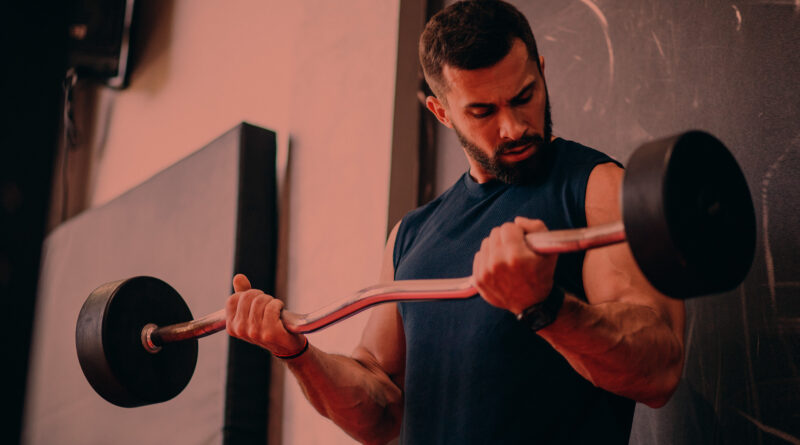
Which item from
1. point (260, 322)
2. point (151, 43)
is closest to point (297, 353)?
point (260, 322)

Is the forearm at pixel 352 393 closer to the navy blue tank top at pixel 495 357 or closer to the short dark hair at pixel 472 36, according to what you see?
the navy blue tank top at pixel 495 357

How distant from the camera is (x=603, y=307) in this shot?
2.69 feet

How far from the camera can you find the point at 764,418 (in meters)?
0.96

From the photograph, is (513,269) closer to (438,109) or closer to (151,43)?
(438,109)

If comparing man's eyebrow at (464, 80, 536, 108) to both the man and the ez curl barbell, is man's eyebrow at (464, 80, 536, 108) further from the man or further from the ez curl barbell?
the ez curl barbell

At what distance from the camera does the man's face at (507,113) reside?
1.06m

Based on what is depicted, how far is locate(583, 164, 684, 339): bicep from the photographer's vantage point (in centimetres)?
87

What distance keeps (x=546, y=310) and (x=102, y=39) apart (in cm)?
283

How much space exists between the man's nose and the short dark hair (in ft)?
0.27

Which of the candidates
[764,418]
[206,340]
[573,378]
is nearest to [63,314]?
[206,340]

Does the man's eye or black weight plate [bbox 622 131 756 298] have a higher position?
the man's eye

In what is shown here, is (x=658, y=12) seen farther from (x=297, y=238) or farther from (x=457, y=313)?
(x=297, y=238)

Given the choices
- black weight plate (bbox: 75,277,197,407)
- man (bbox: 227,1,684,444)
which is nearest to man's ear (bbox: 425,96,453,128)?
man (bbox: 227,1,684,444)

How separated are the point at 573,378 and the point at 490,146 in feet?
1.29
